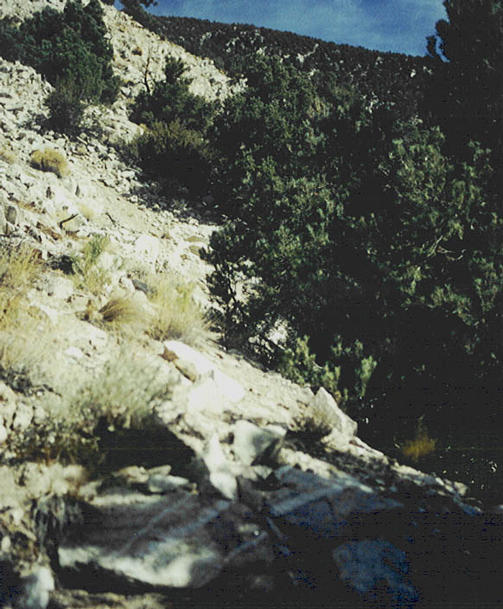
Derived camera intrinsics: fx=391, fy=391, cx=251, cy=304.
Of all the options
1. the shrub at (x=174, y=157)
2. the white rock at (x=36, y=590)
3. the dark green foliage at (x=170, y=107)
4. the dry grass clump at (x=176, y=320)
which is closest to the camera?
the white rock at (x=36, y=590)

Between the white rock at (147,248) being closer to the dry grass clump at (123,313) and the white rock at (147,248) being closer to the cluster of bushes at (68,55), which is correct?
the dry grass clump at (123,313)

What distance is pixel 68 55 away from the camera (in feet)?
53.7

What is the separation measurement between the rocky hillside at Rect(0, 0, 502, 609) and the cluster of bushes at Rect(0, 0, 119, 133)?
10505 mm

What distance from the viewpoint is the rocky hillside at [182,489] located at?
209 cm

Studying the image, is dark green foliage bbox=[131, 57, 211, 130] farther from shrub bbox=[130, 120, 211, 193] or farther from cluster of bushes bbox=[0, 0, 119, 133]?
shrub bbox=[130, 120, 211, 193]

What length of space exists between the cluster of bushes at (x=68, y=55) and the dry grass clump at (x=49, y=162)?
3.34 m

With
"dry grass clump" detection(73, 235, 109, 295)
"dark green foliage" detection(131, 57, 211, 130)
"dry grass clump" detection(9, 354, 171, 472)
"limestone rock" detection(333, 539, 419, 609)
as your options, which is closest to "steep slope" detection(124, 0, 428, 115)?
"dark green foliage" detection(131, 57, 211, 130)

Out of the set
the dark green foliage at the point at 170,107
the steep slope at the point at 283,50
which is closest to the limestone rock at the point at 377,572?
the dark green foliage at the point at 170,107

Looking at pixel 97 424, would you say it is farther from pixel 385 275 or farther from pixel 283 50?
pixel 283 50

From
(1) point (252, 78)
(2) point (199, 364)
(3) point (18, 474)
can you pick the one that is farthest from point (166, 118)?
(3) point (18, 474)

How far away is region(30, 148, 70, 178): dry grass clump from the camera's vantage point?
32.9ft

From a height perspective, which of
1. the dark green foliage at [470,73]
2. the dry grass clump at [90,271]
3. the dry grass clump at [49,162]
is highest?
the dark green foliage at [470,73]

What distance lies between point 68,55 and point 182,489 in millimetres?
19496

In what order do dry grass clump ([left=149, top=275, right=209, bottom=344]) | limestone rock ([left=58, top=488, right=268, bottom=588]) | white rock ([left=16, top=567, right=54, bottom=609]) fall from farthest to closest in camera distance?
dry grass clump ([left=149, top=275, right=209, bottom=344]) < limestone rock ([left=58, top=488, right=268, bottom=588]) < white rock ([left=16, top=567, right=54, bottom=609])
